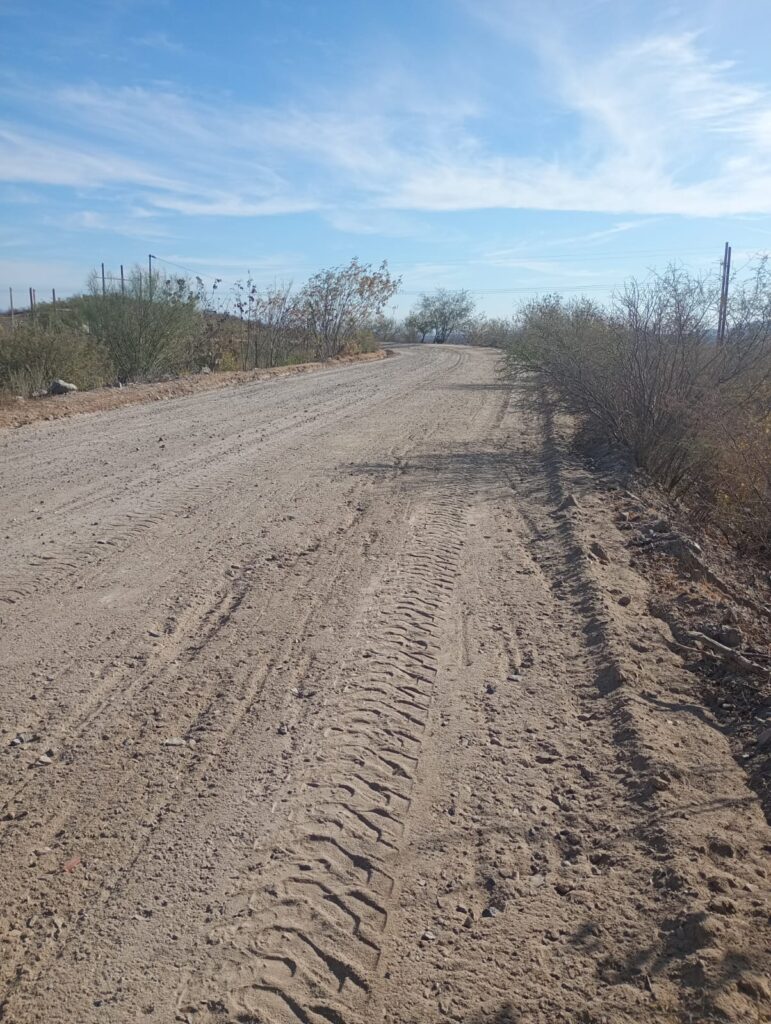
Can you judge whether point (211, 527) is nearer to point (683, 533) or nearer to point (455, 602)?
point (455, 602)

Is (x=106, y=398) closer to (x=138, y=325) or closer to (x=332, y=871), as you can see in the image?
(x=138, y=325)

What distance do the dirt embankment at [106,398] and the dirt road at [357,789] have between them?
9448 mm

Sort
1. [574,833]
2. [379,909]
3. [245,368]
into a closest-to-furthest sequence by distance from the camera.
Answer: [379,909] → [574,833] → [245,368]

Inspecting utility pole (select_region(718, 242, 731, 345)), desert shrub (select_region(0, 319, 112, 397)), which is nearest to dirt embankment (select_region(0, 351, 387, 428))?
→ desert shrub (select_region(0, 319, 112, 397))

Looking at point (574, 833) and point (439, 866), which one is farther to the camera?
point (574, 833)

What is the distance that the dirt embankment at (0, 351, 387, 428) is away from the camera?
1712 cm

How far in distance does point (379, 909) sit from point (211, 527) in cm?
566

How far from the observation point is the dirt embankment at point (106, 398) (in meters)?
17.1

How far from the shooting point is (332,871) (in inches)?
136

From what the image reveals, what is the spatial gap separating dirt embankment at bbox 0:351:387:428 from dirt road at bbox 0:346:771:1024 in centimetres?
945

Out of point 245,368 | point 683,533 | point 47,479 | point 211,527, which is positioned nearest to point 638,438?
point 683,533

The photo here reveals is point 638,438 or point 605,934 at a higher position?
point 638,438

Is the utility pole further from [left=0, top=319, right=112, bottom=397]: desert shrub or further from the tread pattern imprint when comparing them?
[left=0, top=319, right=112, bottom=397]: desert shrub

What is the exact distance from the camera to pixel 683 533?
884 cm
